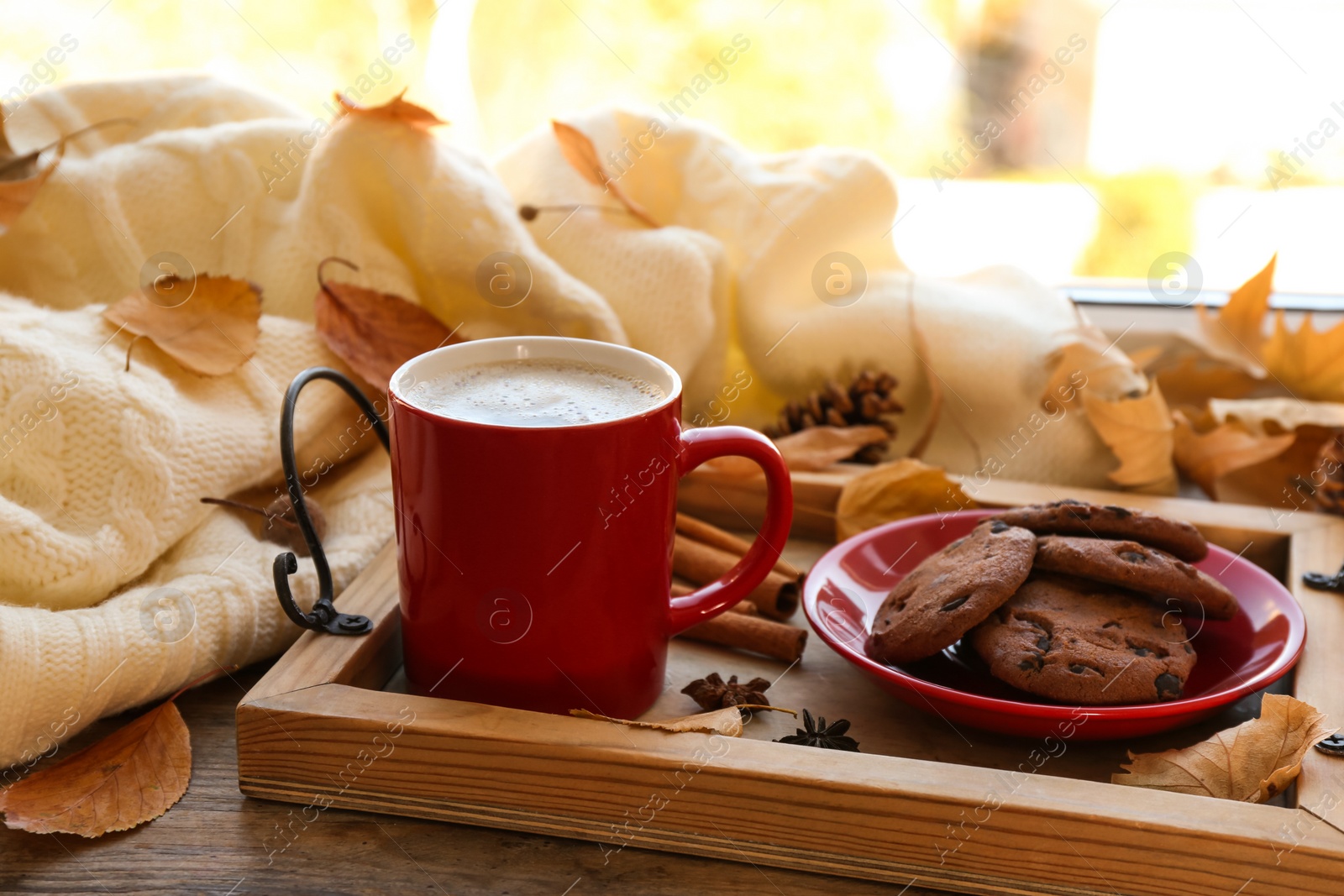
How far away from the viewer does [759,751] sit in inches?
22.3

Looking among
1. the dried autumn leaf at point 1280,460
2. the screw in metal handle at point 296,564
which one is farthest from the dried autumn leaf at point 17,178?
the dried autumn leaf at point 1280,460

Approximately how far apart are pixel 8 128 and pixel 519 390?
554 millimetres

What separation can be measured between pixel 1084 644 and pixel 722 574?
10.4 inches

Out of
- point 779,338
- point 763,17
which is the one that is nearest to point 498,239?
point 779,338

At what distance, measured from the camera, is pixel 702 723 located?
60 cm

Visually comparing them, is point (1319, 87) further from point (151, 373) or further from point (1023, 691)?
point (151, 373)

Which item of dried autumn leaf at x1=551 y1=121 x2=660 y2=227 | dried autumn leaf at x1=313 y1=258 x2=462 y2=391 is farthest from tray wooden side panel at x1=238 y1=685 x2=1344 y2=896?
dried autumn leaf at x1=551 y1=121 x2=660 y2=227

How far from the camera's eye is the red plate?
1.94 feet

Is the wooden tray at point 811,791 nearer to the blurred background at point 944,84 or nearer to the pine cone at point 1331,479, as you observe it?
the pine cone at point 1331,479

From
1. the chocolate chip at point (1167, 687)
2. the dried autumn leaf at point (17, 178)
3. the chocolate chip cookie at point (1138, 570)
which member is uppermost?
the dried autumn leaf at point (17, 178)

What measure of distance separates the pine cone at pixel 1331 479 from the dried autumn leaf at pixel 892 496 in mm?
271

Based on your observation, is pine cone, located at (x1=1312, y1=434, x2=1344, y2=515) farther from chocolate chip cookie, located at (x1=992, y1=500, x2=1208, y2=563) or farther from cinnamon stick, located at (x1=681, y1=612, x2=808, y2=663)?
cinnamon stick, located at (x1=681, y1=612, x2=808, y2=663)

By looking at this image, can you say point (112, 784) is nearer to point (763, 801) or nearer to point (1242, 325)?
point (763, 801)

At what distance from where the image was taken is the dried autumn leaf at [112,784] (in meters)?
0.56
